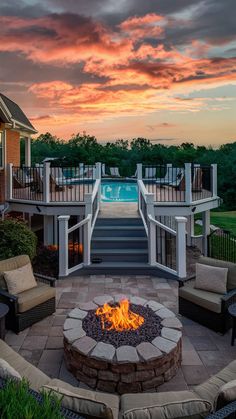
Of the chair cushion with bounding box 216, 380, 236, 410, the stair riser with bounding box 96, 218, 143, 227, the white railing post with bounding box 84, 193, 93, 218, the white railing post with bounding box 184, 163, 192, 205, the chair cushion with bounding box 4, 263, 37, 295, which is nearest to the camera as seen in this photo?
the chair cushion with bounding box 216, 380, 236, 410

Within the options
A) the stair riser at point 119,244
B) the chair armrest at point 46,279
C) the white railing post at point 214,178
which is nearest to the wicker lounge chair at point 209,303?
the chair armrest at point 46,279

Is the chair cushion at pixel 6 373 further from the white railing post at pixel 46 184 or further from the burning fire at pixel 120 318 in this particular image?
the white railing post at pixel 46 184

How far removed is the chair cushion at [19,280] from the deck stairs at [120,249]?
2.77m

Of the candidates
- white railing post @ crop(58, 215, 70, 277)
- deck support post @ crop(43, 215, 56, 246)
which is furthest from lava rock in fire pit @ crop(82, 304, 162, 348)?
deck support post @ crop(43, 215, 56, 246)

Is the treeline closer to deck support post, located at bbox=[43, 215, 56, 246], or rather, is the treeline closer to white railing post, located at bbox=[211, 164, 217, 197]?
white railing post, located at bbox=[211, 164, 217, 197]

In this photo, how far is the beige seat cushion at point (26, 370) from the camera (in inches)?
137

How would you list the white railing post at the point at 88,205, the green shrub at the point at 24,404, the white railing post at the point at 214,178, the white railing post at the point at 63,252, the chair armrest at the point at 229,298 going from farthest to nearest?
the white railing post at the point at 214,178, the white railing post at the point at 88,205, the white railing post at the point at 63,252, the chair armrest at the point at 229,298, the green shrub at the point at 24,404

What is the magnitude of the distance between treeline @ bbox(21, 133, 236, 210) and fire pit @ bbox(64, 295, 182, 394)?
98.3 ft

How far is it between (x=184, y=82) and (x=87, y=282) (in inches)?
517

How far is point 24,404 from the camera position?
8.14ft

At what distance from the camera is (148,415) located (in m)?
2.57

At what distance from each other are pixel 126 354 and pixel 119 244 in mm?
6023

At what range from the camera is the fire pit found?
4.23 m

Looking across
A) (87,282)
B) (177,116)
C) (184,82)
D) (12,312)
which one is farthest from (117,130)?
(12,312)
